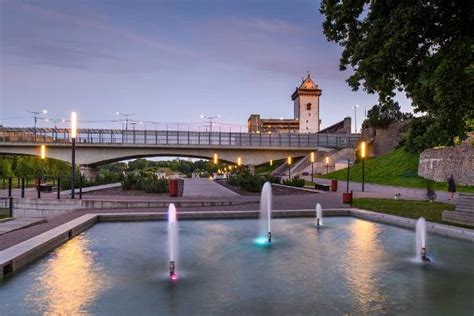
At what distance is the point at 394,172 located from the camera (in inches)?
1912

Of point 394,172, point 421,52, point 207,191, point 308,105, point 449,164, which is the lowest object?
point 207,191

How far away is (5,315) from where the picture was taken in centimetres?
606

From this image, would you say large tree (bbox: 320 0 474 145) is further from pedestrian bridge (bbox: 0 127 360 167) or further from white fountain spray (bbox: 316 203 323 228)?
pedestrian bridge (bbox: 0 127 360 167)

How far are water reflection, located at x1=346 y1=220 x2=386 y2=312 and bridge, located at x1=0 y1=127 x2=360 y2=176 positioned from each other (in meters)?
48.5

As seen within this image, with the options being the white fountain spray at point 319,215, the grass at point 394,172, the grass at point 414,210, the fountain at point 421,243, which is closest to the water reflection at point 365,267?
the fountain at point 421,243

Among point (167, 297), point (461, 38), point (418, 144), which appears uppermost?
point (461, 38)

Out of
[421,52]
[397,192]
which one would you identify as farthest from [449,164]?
[421,52]

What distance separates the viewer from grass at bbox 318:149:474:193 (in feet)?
136

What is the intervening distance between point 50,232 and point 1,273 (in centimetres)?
348

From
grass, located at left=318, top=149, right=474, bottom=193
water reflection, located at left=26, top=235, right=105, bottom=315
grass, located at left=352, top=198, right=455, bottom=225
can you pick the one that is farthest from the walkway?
grass, located at left=318, top=149, right=474, bottom=193

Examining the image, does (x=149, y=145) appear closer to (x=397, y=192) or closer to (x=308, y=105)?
(x=397, y=192)

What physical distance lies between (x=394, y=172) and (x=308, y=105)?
90450mm

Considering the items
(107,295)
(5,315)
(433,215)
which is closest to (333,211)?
(433,215)

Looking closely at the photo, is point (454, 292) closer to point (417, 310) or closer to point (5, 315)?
point (417, 310)
